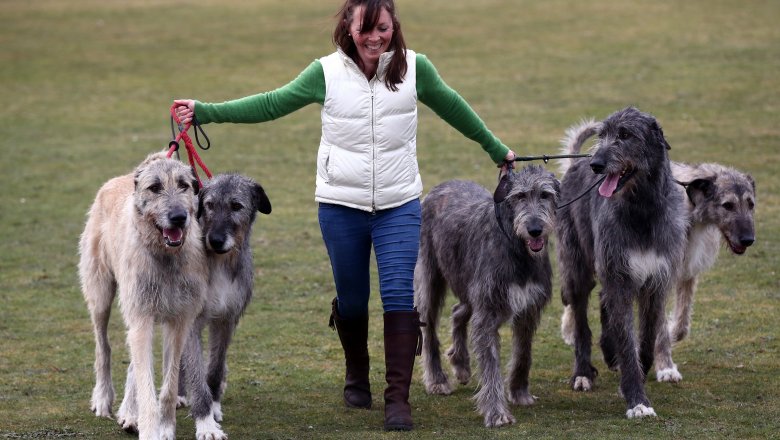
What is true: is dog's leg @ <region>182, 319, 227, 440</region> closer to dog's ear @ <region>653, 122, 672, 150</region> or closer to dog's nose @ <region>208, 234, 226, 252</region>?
dog's nose @ <region>208, 234, 226, 252</region>

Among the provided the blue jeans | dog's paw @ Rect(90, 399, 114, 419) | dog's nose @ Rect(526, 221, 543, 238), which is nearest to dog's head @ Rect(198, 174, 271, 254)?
the blue jeans

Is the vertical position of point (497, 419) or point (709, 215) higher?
point (709, 215)

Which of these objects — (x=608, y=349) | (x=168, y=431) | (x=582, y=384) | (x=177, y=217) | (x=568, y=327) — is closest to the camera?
(x=177, y=217)

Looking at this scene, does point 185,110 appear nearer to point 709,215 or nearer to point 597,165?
point 597,165

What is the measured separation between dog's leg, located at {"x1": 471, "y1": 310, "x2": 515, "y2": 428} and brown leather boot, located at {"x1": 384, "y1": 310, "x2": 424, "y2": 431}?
40 centimetres

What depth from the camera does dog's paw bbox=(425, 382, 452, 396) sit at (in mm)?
8164

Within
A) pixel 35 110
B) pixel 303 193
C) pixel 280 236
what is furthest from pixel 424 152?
pixel 35 110

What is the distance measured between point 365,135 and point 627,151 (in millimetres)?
1600

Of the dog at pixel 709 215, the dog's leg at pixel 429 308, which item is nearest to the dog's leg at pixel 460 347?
the dog's leg at pixel 429 308

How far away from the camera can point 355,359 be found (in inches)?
306

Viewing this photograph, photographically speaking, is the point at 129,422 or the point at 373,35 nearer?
the point at 373,35

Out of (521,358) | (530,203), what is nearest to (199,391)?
(521,358)

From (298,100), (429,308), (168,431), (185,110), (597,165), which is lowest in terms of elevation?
(168,431)

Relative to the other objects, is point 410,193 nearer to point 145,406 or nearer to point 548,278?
point 548,278
